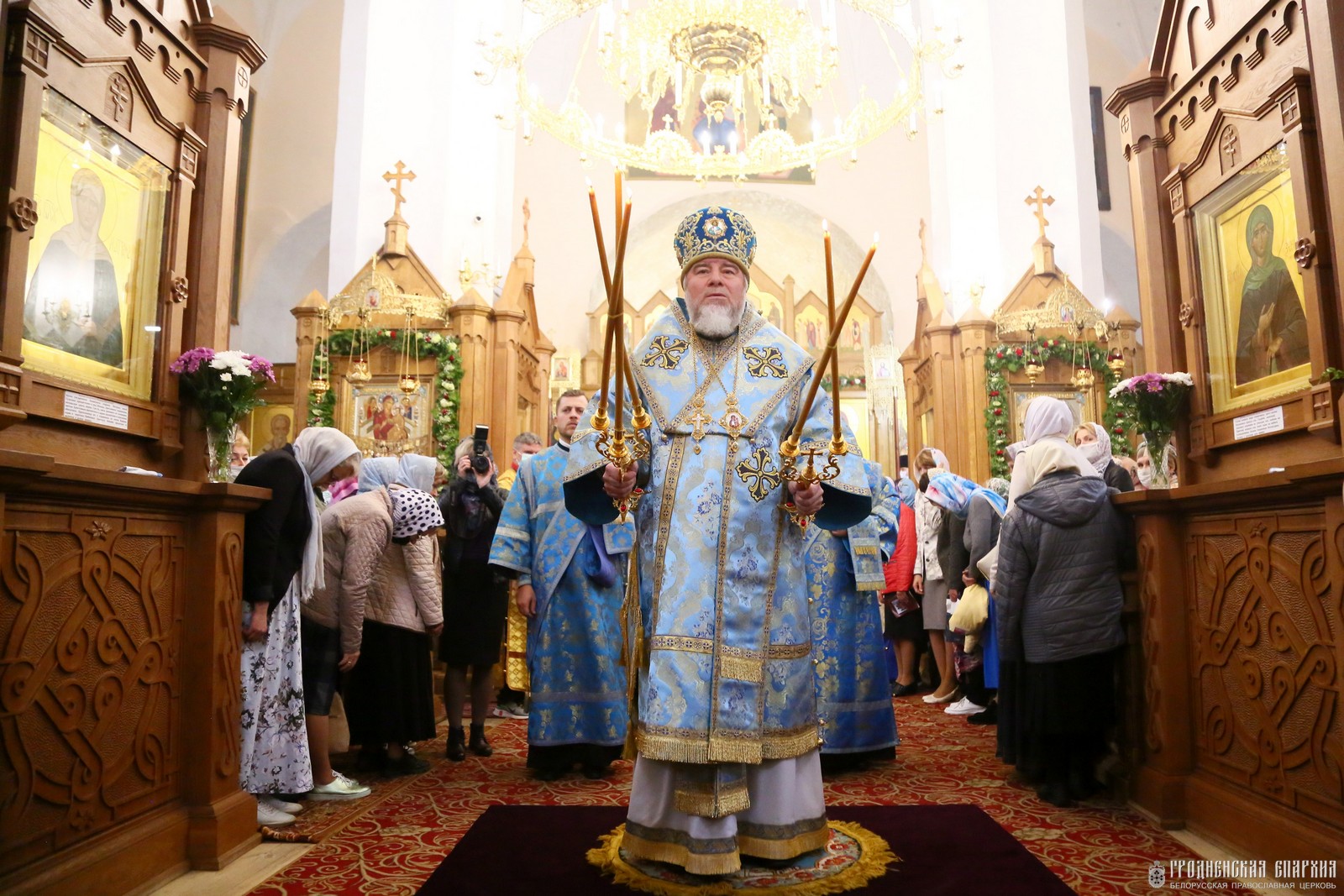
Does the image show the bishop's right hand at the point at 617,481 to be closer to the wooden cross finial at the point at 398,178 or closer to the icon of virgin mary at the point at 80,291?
the icon of virgin mary at the point at 80,291

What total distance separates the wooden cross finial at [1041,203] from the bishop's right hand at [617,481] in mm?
10100

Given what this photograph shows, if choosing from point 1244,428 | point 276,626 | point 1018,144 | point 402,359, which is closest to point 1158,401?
point 1244,428

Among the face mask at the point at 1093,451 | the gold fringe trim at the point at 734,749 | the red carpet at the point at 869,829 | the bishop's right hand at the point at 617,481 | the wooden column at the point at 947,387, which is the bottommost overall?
the red carpet at the point at 869,829

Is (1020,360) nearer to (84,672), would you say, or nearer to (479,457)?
(479,457)

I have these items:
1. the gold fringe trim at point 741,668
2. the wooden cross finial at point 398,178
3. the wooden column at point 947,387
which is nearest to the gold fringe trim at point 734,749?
the gold fringe trim at point 741,668

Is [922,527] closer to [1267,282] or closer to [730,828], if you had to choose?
[1267,282]

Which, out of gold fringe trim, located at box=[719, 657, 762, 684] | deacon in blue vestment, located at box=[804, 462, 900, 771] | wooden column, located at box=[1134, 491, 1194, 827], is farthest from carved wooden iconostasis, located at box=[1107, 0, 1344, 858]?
gold fringe trim, located at box=[719, 657, 762, 684]

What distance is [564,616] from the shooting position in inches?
188

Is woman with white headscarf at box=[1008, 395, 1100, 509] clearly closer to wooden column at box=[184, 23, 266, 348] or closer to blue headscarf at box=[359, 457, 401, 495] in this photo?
blue headscarf at box=[359, 457, 401, 495]

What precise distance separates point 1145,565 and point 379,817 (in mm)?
3337

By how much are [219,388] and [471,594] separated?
1.99m

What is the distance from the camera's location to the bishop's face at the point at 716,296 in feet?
10.7

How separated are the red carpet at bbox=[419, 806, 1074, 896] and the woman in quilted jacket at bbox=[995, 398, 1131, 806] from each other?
1.79ft

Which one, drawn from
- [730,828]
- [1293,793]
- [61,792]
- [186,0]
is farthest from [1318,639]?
[186,0]
